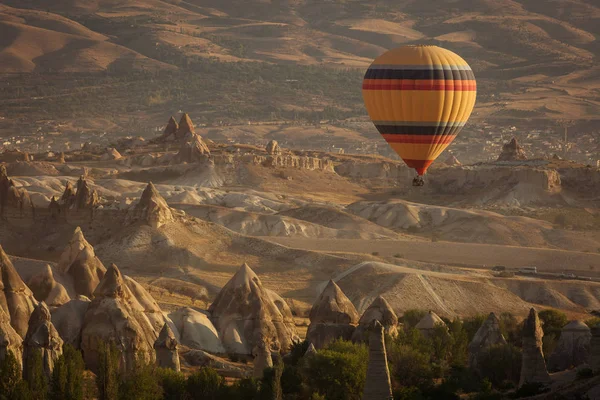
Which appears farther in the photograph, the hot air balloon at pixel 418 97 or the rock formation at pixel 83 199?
the rock formation at pixel 83 199

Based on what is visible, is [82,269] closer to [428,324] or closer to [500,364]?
[428,324]

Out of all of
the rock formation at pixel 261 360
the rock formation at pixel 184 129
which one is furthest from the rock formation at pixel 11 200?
the rock formation at pixel 184 129

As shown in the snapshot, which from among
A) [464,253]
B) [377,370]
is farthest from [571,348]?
[464,253]

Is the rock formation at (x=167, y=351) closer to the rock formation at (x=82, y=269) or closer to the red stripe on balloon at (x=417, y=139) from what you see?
the rock formation at (x=82, y=269)

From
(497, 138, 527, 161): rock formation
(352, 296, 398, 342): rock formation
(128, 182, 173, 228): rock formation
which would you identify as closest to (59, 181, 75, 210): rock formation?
(128, 182, 173, 228): rock formation

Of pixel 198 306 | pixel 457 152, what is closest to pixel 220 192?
pixel 198 306

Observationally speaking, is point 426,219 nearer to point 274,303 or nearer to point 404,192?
point 404,192

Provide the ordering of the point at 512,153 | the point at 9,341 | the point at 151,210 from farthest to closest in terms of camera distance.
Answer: the point at 512,153 < the point at 151,210 < the point at 9,341
